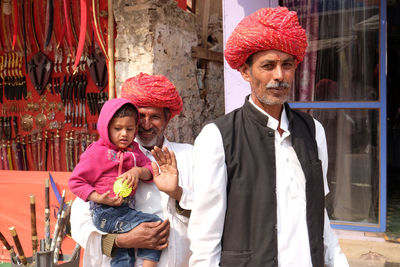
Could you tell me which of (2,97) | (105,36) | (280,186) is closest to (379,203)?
(280,186)

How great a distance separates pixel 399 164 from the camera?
22.9 ft

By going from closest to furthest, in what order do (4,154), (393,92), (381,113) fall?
(381,113)
(4,154)
(393,92)

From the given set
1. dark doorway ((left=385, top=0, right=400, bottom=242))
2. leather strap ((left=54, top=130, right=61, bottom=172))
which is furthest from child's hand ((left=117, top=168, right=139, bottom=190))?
dark doorway ((left=385, top=0, right=400, bottom=242))

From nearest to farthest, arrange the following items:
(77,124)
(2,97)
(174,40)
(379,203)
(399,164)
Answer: (379,203)
(174,40)
(77,124)
(2,97)
(399,164)

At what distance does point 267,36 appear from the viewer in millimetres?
1561

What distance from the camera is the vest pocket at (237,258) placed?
147 cm

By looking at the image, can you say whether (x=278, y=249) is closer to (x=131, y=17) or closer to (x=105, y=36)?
(x=131, y=17)

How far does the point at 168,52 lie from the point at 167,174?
8.38 feet

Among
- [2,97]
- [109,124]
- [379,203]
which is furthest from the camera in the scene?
[2,97]

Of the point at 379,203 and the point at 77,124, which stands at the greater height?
the point at 77,124

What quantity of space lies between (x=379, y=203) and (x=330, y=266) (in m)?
2.25

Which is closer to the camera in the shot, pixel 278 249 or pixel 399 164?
pixel 278 249

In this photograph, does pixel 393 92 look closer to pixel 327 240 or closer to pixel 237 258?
pixel 327 240

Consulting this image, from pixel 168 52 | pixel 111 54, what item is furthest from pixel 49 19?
pixel 168 52
